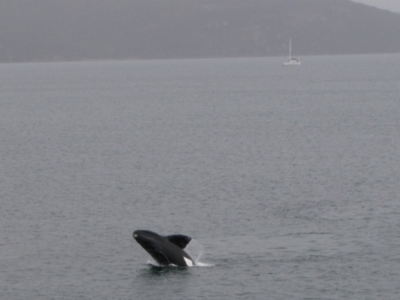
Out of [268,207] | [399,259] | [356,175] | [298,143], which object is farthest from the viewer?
[298,143]

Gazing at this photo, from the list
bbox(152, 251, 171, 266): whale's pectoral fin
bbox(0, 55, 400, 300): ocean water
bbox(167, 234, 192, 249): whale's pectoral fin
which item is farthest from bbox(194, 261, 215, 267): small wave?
bbox(152, 251, 171, 266): whale's pectoral fin

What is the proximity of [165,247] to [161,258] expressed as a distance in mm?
724

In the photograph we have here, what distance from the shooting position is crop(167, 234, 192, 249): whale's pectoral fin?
56.7 m

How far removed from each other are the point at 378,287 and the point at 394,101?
143m

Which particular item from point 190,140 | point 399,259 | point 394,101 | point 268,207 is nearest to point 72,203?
point 268,207

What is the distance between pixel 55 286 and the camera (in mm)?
54406

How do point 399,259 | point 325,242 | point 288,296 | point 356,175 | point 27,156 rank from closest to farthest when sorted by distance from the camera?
point 288,296
point 399,259
point 325,242
point 356,175
point 27,156

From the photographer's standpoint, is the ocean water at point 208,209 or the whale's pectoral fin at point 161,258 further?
the whale's pectoral fin at point 161,258

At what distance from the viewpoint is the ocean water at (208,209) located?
5484cm

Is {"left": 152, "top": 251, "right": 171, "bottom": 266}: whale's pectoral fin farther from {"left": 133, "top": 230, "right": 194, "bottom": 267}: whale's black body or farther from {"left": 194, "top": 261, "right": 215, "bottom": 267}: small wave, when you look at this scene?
{"left": 194, "top": 261, "right": 215, "bottom": 267}: small wave

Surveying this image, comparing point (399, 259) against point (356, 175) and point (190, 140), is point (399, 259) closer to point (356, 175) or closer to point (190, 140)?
point (356, 175)

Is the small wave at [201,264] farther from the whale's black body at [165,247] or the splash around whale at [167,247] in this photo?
the whale's black body at [165,247]

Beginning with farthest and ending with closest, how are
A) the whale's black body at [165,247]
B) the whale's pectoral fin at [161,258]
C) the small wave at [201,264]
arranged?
1. the small wave at [201,264]
2. the whale's pectoral fin at [161,258]
3. the whale's black body at [165,247]

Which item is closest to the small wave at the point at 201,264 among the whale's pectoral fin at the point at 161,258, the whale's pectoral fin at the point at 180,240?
the whale's pectoral fin at the point at 180,240
